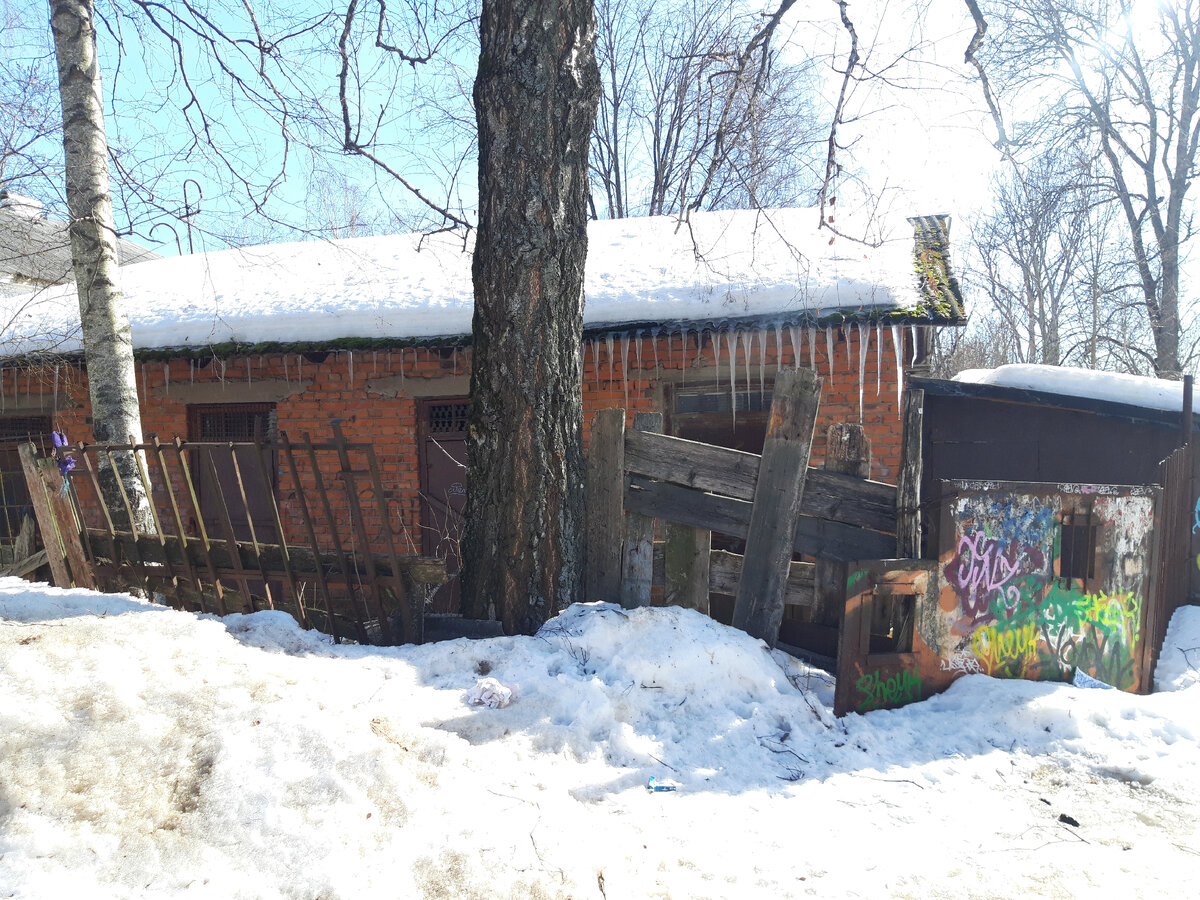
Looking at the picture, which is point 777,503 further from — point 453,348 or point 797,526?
point 453,348

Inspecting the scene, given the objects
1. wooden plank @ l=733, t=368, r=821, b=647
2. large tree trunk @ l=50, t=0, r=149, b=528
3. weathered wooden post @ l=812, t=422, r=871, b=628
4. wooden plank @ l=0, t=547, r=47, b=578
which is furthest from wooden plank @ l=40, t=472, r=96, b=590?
weathered wooden post @ l=812, t=422, r=871, b=628

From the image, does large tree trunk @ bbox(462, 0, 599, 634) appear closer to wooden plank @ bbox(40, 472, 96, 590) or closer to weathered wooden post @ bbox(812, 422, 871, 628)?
weathered wooden post @ bbox(812, 422, 871, 628)

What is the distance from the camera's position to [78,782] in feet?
7.37

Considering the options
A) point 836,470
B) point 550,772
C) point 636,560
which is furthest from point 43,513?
point 836,470

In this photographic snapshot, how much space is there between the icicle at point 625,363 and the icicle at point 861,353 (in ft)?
6.11

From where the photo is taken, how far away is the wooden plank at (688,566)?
3965 mm

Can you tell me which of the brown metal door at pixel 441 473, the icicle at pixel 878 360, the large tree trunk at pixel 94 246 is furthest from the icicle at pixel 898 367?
the large tree trunk at pixel 94 246

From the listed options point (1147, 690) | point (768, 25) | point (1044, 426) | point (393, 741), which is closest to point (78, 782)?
point (393, 741)

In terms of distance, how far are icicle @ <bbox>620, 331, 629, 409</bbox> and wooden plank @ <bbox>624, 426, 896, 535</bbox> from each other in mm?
2399

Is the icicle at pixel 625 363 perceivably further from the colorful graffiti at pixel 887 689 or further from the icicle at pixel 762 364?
the colorful graffiti at pixel 887 689

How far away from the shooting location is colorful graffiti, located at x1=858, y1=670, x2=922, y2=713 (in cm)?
356

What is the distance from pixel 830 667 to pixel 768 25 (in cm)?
459

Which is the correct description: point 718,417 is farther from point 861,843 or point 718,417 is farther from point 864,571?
point 861,843

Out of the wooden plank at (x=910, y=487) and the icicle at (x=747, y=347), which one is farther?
the icicle at (x=747, y=347)
